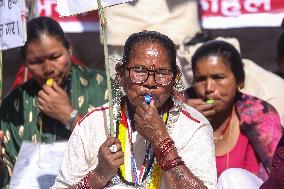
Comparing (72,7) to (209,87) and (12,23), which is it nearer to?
(12,23)

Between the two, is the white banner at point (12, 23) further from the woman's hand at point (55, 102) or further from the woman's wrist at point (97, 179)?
the woman's wrist at point (97, 179)

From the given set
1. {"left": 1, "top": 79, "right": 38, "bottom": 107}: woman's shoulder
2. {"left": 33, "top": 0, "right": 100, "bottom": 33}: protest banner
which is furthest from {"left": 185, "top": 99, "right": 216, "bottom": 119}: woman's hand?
{"left": 33, "top": 0, "right": 100, "bottom": 33}: protest banner

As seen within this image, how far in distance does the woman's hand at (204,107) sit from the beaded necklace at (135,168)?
3.07ft

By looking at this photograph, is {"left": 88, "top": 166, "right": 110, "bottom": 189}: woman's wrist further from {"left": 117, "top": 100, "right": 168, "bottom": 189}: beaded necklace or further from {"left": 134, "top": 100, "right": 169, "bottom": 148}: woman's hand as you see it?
{"left": 134, "top": 100, "right": 169, "bottom": 148}: woman's hand

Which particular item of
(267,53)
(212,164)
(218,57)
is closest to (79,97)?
(218,57)

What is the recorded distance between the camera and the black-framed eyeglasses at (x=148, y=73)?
417cm

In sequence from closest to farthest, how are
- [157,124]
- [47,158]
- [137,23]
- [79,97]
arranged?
[157,124] → [47,158] → [79,97] → [137,23]

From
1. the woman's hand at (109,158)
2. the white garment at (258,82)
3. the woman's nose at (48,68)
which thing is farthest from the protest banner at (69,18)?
the woman's hand at (109,158)

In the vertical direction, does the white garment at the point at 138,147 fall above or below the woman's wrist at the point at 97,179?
above

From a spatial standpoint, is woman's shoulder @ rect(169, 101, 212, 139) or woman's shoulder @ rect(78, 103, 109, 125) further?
woman's shoulder @ rect(78, 103, 109, 125)

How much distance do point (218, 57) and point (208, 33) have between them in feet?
3.16

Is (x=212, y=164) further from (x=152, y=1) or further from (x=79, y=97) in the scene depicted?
(x=152, y=1)

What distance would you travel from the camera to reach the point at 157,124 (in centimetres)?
410

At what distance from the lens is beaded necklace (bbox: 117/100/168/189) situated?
4.30m
